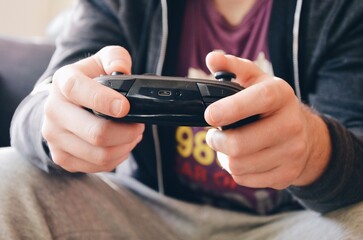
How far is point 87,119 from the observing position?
1.37 ft

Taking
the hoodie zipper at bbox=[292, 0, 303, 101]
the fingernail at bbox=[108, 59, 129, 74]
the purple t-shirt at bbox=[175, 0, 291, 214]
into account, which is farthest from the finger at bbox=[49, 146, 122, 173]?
the hoodie zipper at bbox=[292, 0, 303, 101]

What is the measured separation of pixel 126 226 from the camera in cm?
57

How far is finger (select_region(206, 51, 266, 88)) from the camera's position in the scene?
0.42 metres

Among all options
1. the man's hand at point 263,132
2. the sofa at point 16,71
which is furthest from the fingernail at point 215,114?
the sofa at point 16,71

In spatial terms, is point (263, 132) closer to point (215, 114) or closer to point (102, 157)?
point (215, 114)

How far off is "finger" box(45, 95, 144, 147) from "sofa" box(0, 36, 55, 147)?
45 centimetres

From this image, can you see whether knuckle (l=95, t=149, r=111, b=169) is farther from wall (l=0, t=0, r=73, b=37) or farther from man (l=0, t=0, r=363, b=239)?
wall (l=0, t=0, r=73, b=37)

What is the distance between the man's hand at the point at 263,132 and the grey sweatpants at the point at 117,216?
121 mm

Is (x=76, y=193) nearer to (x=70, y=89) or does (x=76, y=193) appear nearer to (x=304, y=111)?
(x=70, y=89)

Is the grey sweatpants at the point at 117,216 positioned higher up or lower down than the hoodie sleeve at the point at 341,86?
lower down

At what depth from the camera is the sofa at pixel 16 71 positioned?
2.75 feet

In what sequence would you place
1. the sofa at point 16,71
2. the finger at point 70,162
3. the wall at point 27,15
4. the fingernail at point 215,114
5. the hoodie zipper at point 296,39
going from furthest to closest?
the wall at point 27,15 → the sofa at point 16,71 → the hoodie zipper at point 296,39 → the finger at point 70,162 → the fingernail at point 215,114

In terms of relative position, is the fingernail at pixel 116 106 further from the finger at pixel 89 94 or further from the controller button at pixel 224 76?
the controller button at pixel 224 76

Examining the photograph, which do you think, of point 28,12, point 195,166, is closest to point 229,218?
point 195,166
